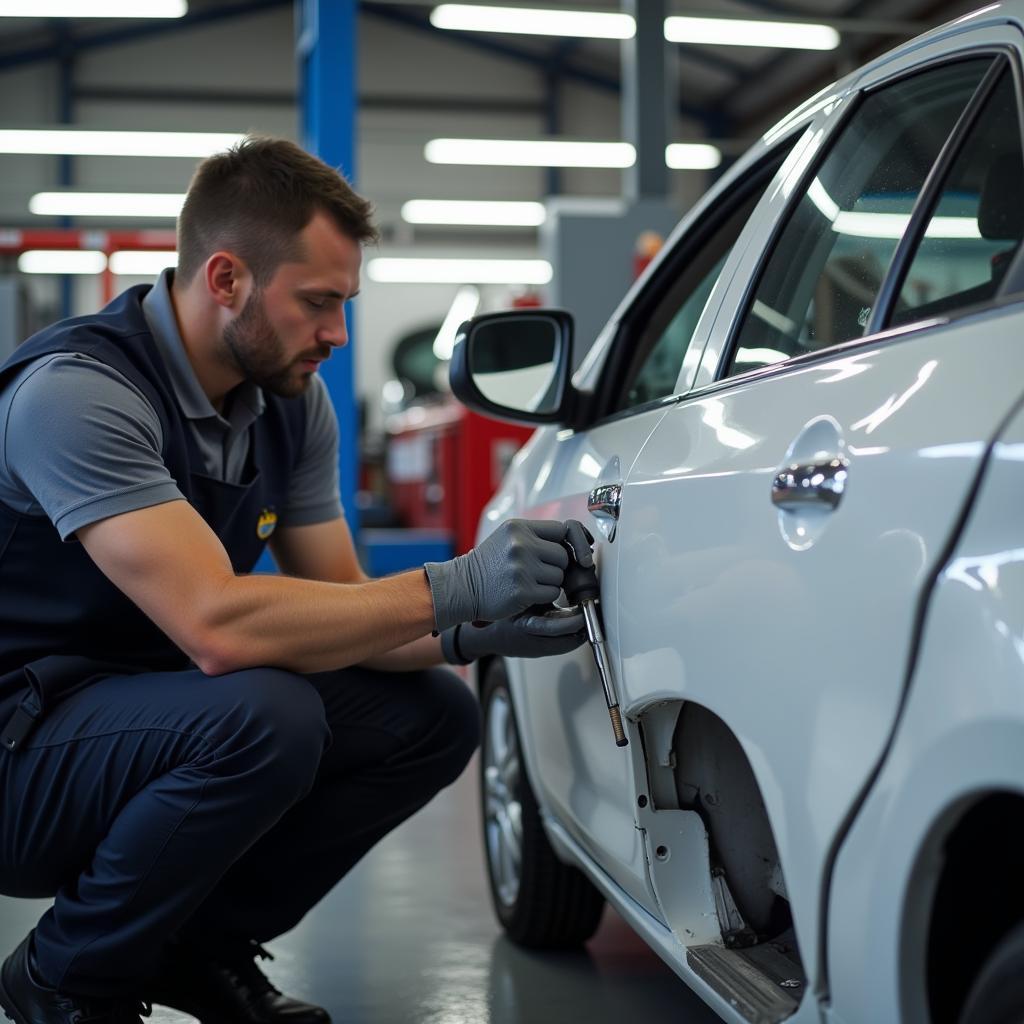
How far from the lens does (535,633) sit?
1.62m

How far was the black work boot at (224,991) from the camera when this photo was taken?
1872 mm

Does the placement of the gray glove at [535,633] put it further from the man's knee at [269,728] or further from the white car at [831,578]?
the man's knee at [269,728]

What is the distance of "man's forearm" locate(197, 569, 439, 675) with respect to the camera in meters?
1.64

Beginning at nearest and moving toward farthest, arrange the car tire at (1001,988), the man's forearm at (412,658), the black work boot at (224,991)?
the car tire at (1001,988)
the black work boot at (224,991)
the man's forearm at (412,658)

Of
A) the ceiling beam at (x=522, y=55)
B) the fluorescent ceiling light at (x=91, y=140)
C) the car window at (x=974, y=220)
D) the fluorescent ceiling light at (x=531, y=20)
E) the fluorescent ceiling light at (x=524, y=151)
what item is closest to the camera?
the car window at (x=974, y=220)

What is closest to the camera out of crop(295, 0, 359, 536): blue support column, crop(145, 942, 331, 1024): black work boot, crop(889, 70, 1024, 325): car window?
crop(889, 70, 1024, 325): car window

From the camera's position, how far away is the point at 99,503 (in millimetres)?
1621

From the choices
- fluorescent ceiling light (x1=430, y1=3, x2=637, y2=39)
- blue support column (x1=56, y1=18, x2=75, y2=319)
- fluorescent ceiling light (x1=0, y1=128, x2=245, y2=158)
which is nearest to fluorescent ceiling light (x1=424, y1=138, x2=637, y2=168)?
fluorescent ceiling light (x1=0, y1=128, x2=245, y2=158)

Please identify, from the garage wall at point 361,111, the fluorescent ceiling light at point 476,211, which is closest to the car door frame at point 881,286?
→ the fluorescent ceiling light at point 476,211

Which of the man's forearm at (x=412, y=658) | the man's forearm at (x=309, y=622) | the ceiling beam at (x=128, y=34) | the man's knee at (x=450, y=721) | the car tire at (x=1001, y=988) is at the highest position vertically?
the ceiling beam at (x=128, y=34)

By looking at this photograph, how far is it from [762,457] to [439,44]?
16149 millimetres

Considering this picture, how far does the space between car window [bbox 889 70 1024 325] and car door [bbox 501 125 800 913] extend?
388 mm

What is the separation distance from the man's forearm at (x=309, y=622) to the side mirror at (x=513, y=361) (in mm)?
353

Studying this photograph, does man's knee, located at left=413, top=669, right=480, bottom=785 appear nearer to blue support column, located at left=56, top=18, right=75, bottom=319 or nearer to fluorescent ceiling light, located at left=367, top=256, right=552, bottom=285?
blue support column, located at left=56, top=18, right=75, bottom=319
